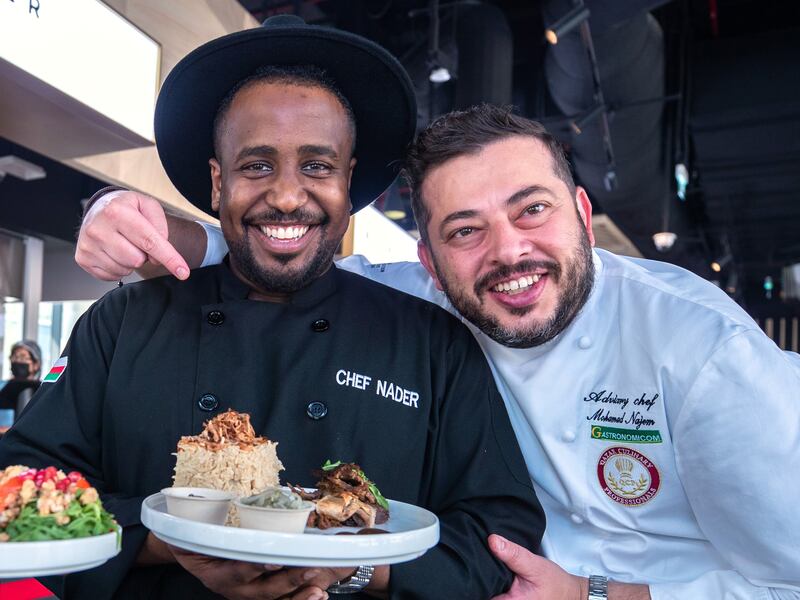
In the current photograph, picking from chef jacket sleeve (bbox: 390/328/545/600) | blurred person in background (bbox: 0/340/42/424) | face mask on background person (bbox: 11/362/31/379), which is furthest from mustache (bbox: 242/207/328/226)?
face mask on background person (bbox: 11/362/31/379)

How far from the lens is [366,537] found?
34.6 inches

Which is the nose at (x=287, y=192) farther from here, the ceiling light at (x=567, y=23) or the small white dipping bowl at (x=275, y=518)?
the ceiling light at (x=567, y=23)

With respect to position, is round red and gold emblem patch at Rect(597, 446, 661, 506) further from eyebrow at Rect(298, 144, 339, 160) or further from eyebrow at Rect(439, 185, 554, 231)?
eyebrow at Rect(298, 144, 339, 160)

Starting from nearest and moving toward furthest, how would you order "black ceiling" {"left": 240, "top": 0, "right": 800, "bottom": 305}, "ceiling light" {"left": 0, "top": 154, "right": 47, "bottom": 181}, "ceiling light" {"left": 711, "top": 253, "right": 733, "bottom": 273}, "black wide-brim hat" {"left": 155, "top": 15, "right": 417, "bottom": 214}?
"black wide-brim hat" {"left": 155, "top": 15, "right": 417, "bottom": 214}
"ceiling light" {"left": 0, "top": 154, "right": 47, "bottom": 181}
"black ceiling" {"left": 240, "top": 0, "right": 800, "bottom": 305}
"ceiling light" {"left": 711, "top": 253, "right": 733, "bottom": 273}

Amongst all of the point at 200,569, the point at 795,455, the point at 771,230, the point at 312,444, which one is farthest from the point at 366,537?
the point at 771,230

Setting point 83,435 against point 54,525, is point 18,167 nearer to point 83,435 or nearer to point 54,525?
point 83,435

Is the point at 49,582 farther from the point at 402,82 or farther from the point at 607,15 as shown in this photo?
the point at 607,15

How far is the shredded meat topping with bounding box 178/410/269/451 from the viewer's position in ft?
3.73

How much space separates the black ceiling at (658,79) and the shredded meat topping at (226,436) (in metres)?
3.76

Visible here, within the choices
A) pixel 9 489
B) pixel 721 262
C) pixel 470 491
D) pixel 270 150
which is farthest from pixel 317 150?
pixel 721 262

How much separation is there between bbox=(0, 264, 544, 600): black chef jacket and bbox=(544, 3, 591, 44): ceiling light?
2987 mm

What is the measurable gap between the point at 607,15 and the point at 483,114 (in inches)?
117

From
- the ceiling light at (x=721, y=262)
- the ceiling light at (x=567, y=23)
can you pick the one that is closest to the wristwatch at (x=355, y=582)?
the ceiling light at (x=567, y=23)

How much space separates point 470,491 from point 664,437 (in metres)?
0.41
